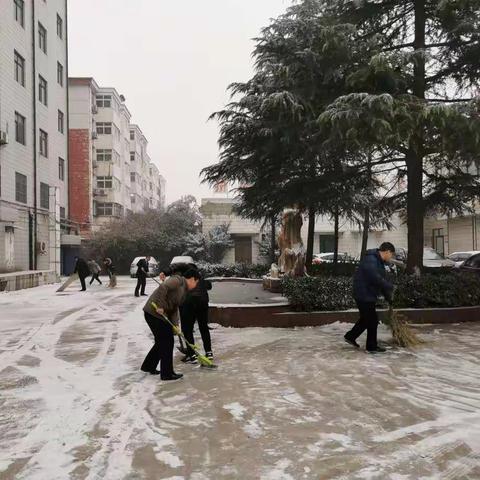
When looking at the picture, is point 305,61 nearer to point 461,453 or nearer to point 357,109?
point 357,109

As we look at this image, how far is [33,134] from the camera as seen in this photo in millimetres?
29109

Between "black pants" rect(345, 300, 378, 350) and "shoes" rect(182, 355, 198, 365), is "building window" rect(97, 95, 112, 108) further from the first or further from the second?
"black pants" rect(345, 300, 378, 350)

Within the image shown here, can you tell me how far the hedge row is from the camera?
10586 millimetres

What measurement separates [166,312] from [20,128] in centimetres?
2449

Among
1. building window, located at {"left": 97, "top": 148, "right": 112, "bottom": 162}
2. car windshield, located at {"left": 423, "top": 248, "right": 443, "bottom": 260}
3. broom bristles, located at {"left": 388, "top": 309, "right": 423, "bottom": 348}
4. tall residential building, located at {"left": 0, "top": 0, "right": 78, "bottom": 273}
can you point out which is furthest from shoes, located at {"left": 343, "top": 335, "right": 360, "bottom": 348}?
building window, located at {"left": 97, "top": 148, "right": 112, "bottom": 162}

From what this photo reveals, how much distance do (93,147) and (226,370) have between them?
46.0 meters

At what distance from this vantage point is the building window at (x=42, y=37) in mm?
31188

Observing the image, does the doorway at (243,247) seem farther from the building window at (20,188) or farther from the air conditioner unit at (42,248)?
the building window at (20,188)

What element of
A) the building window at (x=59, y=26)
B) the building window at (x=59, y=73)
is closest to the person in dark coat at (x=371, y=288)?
the building window at (x=59, y=73)

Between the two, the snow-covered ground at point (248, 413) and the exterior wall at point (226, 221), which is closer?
the snow-covered ground at point (248, 413)

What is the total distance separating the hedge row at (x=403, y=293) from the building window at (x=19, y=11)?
2375 centimetres

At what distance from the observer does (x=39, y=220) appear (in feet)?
98.4

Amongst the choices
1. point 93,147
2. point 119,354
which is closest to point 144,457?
point 119,354

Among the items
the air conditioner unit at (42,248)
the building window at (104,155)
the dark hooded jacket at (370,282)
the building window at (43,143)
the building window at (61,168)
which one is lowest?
the dark hooded jacket at (370,282)
